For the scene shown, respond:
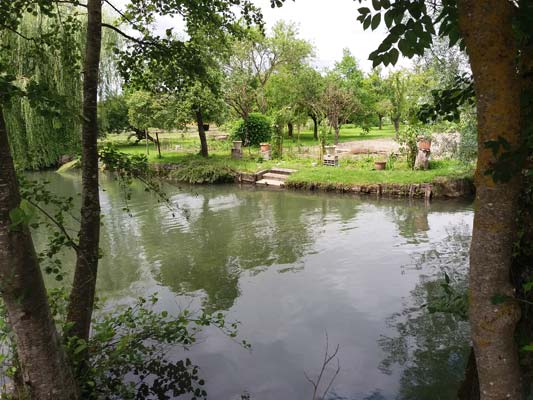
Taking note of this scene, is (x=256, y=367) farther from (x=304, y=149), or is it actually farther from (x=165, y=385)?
(x=304, y=149)

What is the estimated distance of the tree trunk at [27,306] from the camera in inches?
96.5

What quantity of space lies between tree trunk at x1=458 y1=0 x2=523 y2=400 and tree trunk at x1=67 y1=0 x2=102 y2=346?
10.2 ft

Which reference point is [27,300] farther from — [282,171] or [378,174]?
[282,171]

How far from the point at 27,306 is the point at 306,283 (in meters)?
6.04

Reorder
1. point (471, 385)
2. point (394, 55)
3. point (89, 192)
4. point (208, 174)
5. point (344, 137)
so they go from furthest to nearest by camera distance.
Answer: point (344, 137), point (208, 174), point (89, 192), point (471, 385), point (394, 55)

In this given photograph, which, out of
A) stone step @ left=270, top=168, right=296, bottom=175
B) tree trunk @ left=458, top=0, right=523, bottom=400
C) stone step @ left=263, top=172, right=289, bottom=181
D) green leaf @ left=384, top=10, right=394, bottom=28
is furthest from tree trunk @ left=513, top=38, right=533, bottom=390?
stone step @ left=270, top=168, right=296, bottom=175

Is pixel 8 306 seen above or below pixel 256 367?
above

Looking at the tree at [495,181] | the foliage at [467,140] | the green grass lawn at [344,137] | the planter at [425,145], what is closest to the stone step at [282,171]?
the planter at [425,145]

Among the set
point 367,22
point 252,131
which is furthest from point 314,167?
point 367,22

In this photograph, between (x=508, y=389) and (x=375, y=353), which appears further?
(x=375, y=353)

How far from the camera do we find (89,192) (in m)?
3.83

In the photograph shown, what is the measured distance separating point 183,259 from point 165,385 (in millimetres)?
4899

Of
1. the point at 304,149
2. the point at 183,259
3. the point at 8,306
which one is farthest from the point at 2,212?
the point at 304,149

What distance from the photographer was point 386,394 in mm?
4891
